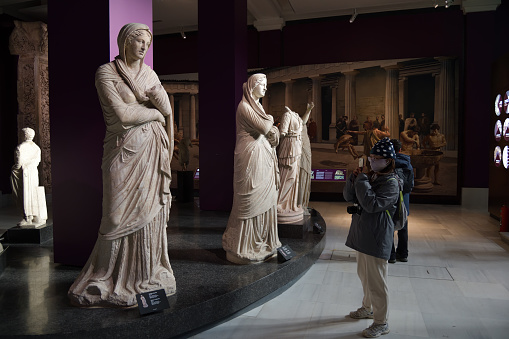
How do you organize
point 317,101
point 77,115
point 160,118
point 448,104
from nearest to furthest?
point 160,118, point 77,115, point 448,104, point 317,101

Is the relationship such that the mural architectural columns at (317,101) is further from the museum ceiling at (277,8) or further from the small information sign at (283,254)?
the small information sign at (283,254)

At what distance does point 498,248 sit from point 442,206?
15.7ft

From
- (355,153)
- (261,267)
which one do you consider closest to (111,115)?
(261,267)

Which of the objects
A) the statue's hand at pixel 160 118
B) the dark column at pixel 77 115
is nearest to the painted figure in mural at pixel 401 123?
the dark column at pixel 77 115

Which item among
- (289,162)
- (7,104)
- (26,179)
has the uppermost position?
(7,104)

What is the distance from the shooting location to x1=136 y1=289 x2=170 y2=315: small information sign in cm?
333

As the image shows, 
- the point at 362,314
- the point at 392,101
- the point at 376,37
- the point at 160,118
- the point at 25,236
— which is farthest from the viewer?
the point at 376,37

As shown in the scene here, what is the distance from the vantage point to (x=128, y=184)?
3496 mm

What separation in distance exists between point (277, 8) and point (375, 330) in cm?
1098

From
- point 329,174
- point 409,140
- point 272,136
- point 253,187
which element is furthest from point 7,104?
point 409,140

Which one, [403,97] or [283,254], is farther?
[403,97]

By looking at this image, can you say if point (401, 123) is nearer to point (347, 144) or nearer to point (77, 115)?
point (347, 144)

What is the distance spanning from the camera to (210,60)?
8.94 m

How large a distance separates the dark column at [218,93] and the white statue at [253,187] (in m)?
3.83
